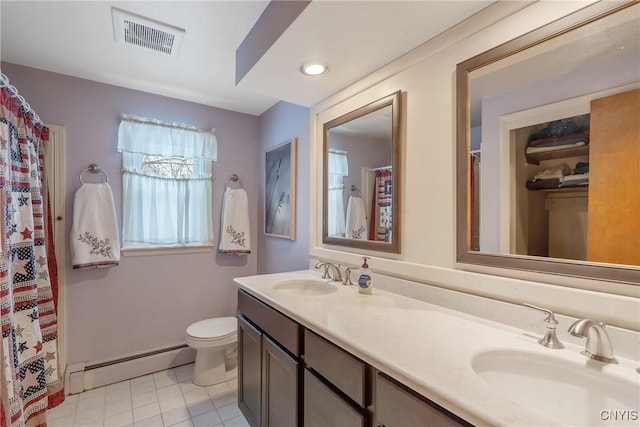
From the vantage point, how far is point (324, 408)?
41.6 inches

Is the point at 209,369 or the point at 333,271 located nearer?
the point at 333,271

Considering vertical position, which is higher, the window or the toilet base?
the window

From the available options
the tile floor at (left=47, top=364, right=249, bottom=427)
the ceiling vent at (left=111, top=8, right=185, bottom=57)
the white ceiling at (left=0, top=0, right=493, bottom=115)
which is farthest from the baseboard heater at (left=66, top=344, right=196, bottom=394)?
the ceiling vent at (left=111, top=8, right=185, bottom=57)

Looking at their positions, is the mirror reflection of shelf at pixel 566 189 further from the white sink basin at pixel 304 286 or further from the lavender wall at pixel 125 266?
the lavender wall at pixel 125 266

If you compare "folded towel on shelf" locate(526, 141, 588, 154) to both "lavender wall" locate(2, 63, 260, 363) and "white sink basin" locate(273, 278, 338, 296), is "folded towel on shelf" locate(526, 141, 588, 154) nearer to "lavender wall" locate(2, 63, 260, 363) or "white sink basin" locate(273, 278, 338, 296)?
"white sink basin" locate(273, 278, 338, 296)

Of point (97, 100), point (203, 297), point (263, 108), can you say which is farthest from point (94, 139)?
point (203, 297)

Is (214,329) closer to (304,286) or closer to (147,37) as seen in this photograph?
(304,286)

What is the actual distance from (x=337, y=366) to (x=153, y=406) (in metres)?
1.75

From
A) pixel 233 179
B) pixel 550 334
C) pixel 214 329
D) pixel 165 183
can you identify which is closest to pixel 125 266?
pixel 165 183

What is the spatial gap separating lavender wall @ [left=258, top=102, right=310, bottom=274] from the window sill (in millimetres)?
548

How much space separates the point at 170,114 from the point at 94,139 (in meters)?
0.60

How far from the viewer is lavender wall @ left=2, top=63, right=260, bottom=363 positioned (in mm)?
2143

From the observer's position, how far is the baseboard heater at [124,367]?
2.13 meters

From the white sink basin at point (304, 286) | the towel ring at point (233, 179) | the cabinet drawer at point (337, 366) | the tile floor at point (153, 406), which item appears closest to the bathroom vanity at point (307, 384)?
the cabinet drawer at point (337, 366)
